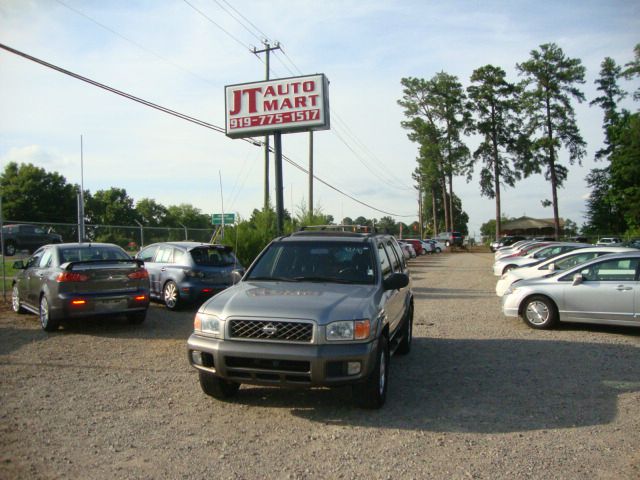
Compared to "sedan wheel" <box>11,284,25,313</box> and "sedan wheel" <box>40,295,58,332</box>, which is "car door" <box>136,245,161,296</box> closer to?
"sedan wheel" <box>11,284,25,313</box>

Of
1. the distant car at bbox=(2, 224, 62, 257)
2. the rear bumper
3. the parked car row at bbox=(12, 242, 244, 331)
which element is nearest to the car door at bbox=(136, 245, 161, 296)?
the parked car row at bbox=(12, 242, 244, 331)

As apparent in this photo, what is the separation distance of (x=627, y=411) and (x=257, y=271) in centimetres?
421

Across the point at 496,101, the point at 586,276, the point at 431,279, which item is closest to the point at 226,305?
the point at 586,276

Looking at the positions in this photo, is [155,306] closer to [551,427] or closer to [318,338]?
[318,338]

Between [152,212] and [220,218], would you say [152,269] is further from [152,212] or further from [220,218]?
[152,212]

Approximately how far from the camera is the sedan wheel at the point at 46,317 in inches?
380

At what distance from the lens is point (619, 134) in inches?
2168

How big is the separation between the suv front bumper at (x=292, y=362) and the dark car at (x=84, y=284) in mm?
5247

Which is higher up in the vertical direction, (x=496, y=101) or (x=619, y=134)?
(x=496, y=101)

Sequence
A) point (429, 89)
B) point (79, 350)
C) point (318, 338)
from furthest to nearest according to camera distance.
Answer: point (429, 89)
point (79, 350)
point (318, 338)

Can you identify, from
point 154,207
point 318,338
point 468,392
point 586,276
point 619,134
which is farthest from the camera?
point 154,207

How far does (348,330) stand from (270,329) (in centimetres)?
72

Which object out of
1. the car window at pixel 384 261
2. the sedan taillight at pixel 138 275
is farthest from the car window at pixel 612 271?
the sedan taillight at pixel 138 275

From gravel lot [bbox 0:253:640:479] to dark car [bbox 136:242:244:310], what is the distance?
3.47 meters
